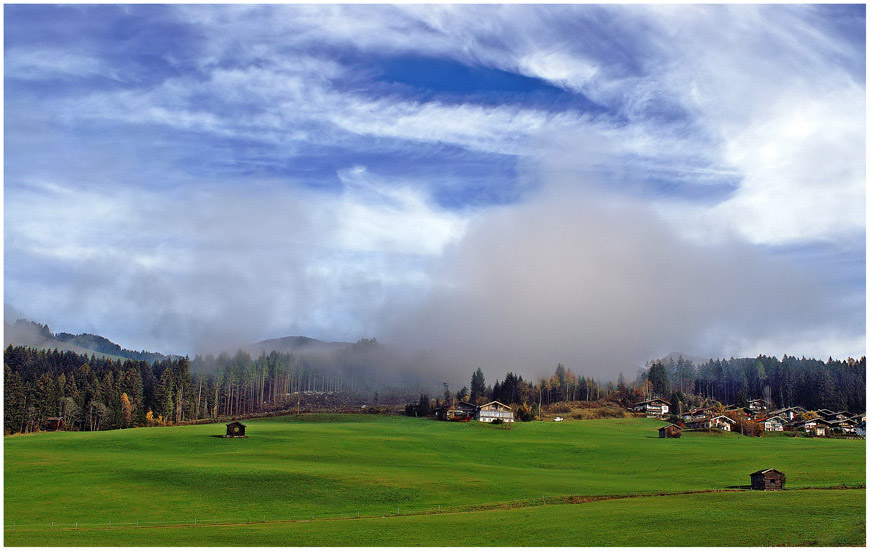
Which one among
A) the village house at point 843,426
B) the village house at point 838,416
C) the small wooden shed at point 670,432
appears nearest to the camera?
the small wooden shed at point 670,432

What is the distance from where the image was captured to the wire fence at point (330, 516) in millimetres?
62375

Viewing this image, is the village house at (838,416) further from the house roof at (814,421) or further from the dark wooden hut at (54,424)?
the dark wooden hut at (54,424)

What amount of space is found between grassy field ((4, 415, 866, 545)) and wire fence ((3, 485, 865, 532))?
445 mm

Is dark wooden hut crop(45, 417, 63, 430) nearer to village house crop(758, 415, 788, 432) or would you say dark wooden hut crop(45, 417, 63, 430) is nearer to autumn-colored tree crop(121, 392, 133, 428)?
autumn-colored tree crop(121, 392, 133, 428)

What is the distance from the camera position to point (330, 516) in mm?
68125

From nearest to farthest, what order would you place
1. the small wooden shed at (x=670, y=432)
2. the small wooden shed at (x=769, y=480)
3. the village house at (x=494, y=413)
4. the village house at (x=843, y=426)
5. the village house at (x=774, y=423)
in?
the small wooden shed at (x=769, y=480), the small wooden shed at (x=670, y=432), the village house at (x=843, y=426), the village house at (x=774, y=423), the village house at (x=494, y=413)

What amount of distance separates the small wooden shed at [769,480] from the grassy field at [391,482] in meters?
5.05

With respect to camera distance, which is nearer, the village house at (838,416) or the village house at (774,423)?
the village house at (774,423)

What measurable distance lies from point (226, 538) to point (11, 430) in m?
138

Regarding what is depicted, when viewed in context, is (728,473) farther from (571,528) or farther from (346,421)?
(346,421)

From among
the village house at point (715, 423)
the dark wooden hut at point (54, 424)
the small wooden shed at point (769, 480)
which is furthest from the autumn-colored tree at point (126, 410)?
the small wooden shed at point (769, 480)

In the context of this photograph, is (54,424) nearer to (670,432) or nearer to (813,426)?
(670,432)

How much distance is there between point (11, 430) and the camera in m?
164

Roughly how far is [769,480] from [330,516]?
53.0 metres
